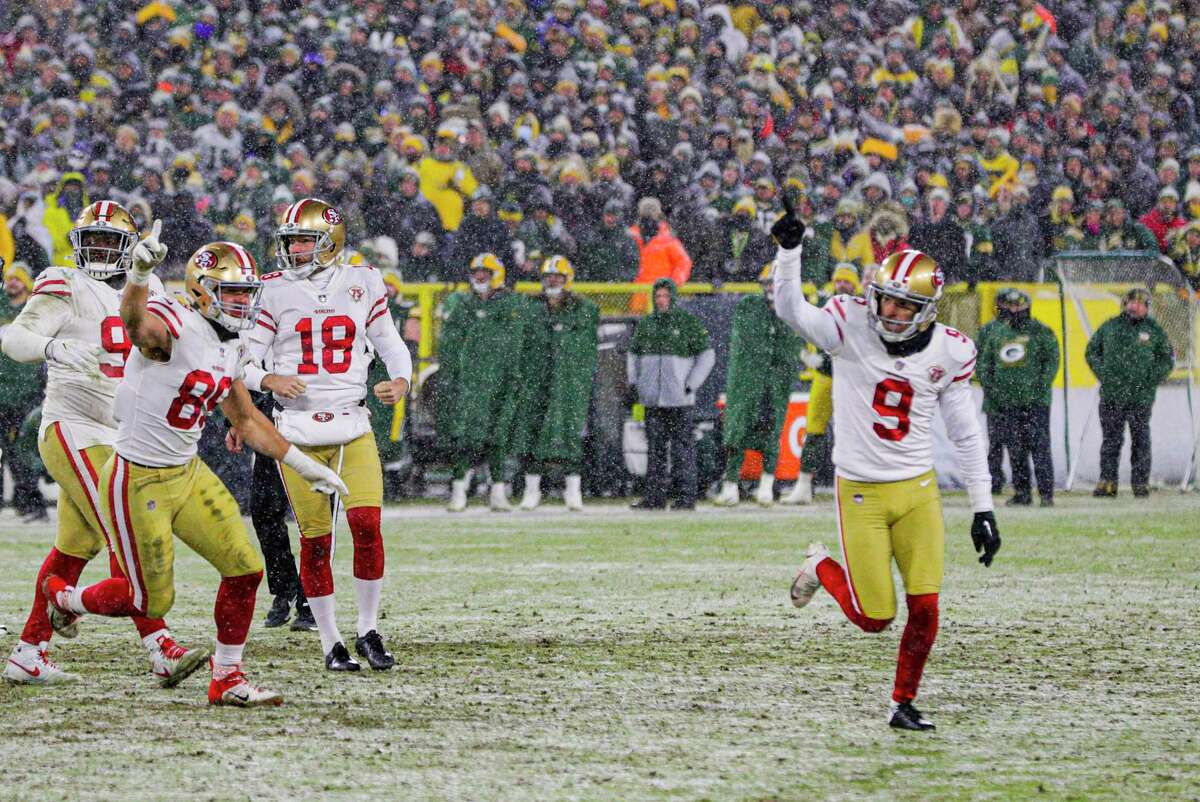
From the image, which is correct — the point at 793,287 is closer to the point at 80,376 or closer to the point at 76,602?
the point at 76,602

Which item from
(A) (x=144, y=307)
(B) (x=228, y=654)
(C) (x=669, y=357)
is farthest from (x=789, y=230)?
(C) (x=669, y=357)

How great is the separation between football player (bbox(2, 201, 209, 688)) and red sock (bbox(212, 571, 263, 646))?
2.15 ft

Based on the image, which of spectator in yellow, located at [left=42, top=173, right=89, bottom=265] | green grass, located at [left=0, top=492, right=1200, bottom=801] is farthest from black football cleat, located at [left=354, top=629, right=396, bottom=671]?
spectator in yellow, located at [left=42, top=173, right=89, bottom=265]

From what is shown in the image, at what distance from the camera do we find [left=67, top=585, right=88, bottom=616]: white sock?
21.6 feet

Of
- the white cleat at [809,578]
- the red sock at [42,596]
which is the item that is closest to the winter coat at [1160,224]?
the white cleat at [809,578]

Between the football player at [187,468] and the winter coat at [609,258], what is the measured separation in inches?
427

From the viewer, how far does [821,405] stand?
15.7 meters

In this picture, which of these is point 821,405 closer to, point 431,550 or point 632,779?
point 431,550

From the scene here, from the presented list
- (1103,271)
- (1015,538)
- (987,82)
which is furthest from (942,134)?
A: (1015,538)

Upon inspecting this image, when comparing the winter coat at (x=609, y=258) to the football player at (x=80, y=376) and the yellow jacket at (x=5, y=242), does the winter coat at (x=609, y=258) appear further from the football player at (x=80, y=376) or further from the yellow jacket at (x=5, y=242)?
the football player at (x=80, y=376)

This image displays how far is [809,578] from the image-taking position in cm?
672

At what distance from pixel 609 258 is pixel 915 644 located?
11439mm

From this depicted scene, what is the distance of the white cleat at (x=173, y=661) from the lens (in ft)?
21.3

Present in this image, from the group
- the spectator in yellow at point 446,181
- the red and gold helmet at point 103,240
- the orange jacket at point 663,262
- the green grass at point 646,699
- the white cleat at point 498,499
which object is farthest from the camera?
the spectator in yellow at point 446,181
